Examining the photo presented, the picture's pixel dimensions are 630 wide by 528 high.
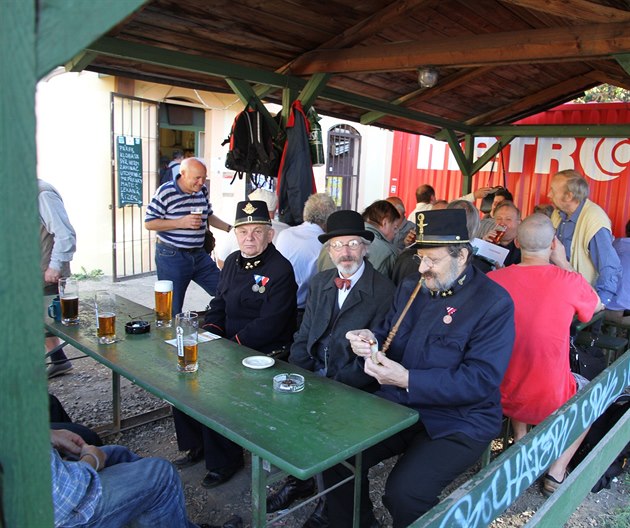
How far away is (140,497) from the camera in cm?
171

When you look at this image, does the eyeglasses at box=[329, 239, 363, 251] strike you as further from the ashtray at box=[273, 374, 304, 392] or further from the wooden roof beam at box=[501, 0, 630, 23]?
the wooden roof beam at box=[501, 0, 630, 23]

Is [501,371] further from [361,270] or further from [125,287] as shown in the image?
[125,287]

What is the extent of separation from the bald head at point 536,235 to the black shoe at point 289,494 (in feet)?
5.39

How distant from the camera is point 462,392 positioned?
82.7 inches

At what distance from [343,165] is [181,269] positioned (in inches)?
326

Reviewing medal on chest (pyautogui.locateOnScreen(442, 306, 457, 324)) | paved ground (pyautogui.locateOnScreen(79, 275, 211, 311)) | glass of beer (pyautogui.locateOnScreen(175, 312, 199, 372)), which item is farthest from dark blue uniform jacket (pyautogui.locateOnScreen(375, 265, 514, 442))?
paved ground (pyautogui.locateOnScreen(79, 275, 211, 311))

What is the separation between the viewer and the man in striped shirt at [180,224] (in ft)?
14.3

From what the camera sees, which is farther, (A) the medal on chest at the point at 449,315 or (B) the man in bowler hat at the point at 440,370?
(A) the medal on chest at the point at 449,315

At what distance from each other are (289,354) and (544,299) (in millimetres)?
1333

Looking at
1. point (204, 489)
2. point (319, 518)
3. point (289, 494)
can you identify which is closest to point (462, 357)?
point (319, 518)

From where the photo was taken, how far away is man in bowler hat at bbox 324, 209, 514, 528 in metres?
2.12

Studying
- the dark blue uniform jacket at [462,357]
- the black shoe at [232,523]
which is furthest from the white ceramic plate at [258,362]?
the black shoe at [232,523]

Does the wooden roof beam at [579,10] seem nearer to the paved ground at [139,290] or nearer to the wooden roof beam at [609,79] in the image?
the wooden roof beam at [609,79]

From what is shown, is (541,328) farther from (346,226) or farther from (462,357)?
(346,226)
